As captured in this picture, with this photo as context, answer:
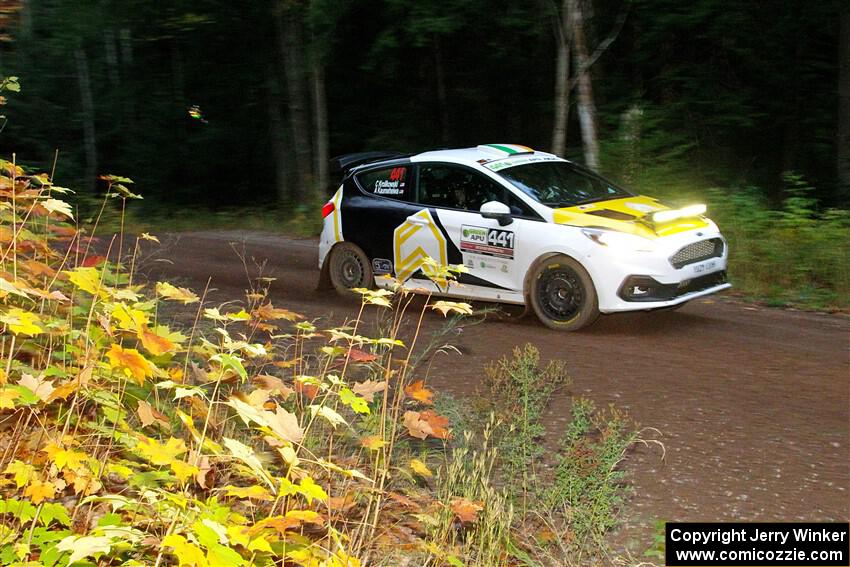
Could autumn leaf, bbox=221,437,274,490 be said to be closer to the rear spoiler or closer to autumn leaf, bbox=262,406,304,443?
autumn leaf, bbox=262,406,304,443

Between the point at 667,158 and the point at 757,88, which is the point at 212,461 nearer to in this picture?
the point at 667,158

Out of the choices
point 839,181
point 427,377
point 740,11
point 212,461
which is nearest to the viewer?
point 212,461

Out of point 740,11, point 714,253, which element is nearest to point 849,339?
point 714,253

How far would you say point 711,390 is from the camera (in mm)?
7645

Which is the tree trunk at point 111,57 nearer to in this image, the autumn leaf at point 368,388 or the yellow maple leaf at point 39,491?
the autumn leaf at point 368,388

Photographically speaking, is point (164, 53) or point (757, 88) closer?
point (757, 88)

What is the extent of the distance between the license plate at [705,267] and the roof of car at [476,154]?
7.22ft

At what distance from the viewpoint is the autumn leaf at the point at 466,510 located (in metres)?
4.55

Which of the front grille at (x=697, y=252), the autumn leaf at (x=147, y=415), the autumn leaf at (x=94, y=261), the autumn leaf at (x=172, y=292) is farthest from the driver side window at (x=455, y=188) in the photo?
the autumn leaf at (x=147, y=415)

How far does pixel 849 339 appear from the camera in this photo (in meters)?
9.33

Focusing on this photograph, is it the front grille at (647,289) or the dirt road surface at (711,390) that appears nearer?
the dirt road surface at (711,390)

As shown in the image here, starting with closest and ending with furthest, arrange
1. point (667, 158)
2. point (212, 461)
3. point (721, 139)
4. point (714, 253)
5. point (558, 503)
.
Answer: point (212, 461)
point (558, 503)
point (714, 253)
point (667, 158)
point (721, 139)

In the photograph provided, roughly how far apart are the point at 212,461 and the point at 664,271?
553 centimetres

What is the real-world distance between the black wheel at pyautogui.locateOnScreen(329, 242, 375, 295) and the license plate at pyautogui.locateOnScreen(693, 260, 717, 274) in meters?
3.63
